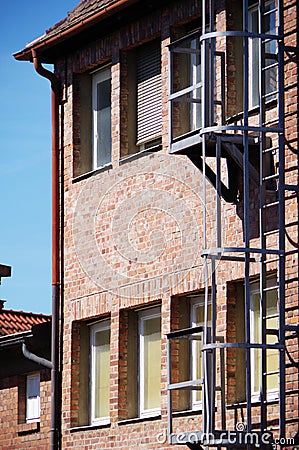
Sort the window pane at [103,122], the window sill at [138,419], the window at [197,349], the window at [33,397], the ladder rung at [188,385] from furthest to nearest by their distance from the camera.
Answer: the window at [33,397]
the window pane at [103,122]
the window sill at [138,419]
the window at [197,349]
the ladder rung at [188,385]

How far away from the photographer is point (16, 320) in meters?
27.3

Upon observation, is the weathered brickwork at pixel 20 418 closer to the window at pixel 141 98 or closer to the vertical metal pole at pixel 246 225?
the window at pixel 141 98

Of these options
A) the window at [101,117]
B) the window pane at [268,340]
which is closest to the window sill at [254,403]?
the window pane at [268,340]

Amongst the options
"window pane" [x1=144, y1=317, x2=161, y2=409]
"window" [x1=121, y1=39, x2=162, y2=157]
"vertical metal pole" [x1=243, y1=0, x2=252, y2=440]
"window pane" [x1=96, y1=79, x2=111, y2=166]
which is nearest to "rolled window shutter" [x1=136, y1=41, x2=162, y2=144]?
"window" [x1=121, y1=39, x2=162, y2=157]

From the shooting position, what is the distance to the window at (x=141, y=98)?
20984 mm

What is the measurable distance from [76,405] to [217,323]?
3828mm

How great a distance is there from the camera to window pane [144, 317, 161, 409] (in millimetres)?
20188

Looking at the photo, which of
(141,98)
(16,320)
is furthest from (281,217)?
(16,320)

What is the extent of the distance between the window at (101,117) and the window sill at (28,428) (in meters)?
4.31

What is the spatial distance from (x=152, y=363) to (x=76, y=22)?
5.50 meters

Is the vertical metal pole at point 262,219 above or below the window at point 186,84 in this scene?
below

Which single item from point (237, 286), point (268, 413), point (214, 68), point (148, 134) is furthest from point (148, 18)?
point (268, 413)

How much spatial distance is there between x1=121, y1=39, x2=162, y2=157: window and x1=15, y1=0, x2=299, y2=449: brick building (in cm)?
3

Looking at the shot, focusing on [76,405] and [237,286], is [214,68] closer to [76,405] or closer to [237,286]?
[237,286]
